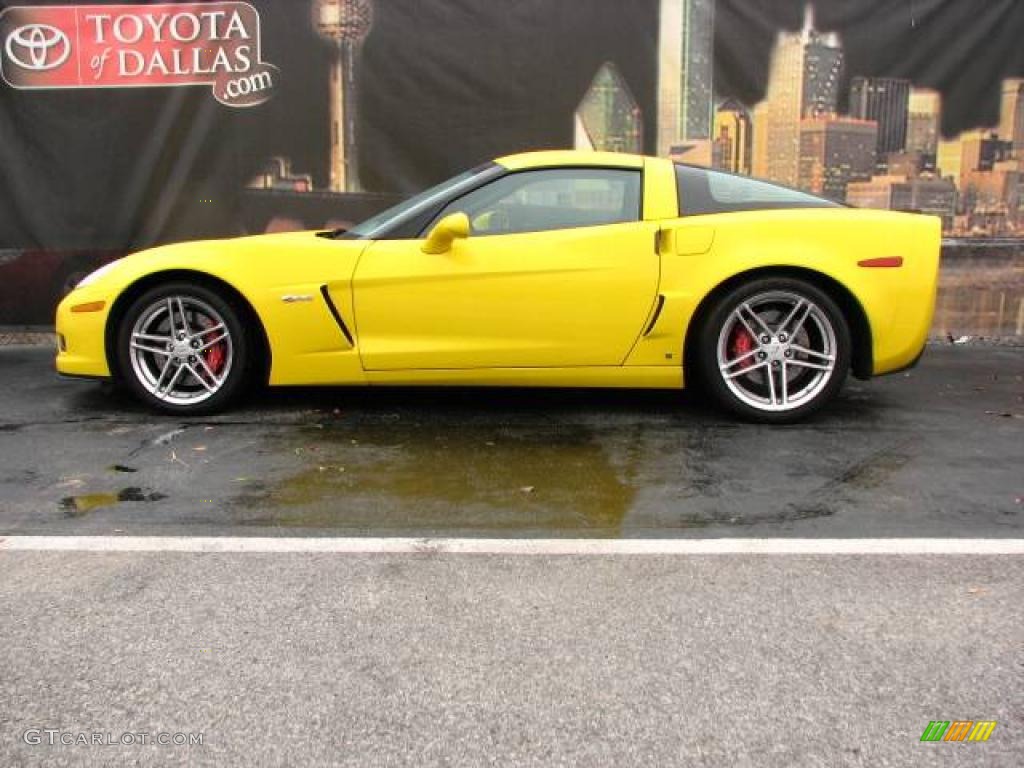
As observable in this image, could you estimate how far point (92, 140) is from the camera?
7.23 meters

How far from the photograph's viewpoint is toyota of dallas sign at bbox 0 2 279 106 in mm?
7109

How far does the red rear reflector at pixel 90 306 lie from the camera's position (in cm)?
486

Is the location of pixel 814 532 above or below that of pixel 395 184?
below

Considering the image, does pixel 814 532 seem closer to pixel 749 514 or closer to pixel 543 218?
pixel 749 514

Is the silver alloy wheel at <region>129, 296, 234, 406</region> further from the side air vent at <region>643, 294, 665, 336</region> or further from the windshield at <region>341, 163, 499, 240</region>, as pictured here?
the side air vent at <region>643, 294, 665, 336</region>

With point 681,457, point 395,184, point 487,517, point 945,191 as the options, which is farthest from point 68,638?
point 945,191

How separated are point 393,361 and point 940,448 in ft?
8.74

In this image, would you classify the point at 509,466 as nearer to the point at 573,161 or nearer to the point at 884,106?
the point at 573,161

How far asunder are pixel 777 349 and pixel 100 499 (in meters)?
3.19

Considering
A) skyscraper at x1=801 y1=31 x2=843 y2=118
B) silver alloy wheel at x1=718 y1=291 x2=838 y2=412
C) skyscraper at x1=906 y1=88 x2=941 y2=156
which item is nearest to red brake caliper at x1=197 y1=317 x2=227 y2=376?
silver alloy wheel at x1=718 y1=291 x2=838 y2=412

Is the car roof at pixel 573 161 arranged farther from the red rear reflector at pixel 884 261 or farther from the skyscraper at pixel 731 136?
the skyscraper at pixel 731 136

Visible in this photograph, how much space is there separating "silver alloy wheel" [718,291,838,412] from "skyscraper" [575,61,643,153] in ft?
9.65

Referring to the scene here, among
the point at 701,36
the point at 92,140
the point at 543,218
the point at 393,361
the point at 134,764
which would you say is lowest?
the point at 134,764

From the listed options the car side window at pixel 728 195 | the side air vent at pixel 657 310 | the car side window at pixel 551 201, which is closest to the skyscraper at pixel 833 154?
the car side window at pixel 728 195
